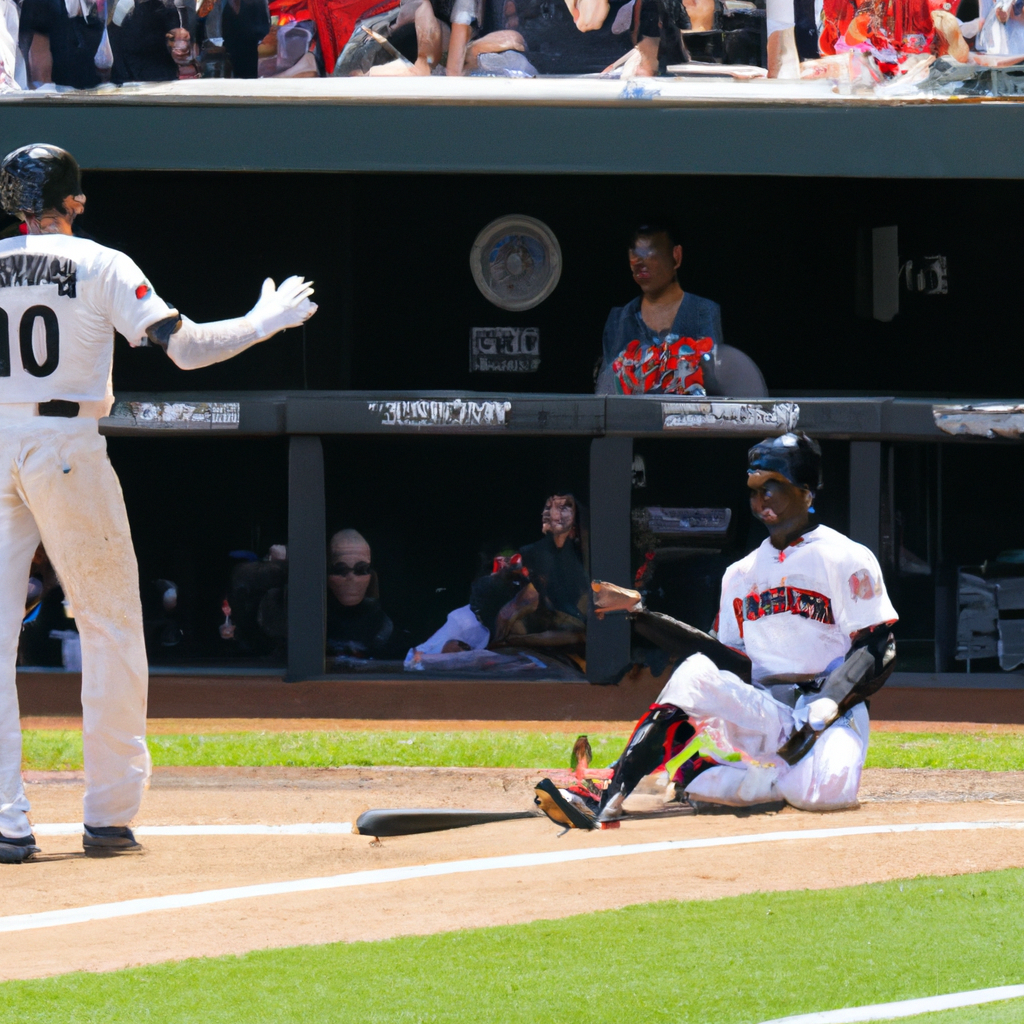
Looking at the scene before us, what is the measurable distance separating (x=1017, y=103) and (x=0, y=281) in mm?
7231

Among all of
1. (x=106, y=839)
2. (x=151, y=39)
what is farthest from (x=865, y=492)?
(x=106, y=839)

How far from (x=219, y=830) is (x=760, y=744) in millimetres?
1987

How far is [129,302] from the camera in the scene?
468 centimetres

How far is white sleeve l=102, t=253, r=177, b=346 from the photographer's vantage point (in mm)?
4664

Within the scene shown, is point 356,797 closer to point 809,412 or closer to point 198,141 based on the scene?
point 809,412

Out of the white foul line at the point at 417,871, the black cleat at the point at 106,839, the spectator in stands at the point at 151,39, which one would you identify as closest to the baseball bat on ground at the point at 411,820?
the white foul line at the point at 417,871

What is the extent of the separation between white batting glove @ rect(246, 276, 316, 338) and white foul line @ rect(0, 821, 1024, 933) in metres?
1.64

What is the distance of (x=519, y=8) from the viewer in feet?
34.9

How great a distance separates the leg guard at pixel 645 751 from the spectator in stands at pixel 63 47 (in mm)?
7028

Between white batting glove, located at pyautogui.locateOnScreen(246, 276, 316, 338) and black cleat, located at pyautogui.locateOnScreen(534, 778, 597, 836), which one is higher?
white batting glove, located at pyautogui.locateOnScreen(246, 276, 316, 338)

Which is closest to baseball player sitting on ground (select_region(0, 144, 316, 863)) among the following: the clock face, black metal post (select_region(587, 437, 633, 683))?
black metal post (select_region(587, 437, 633, 683))

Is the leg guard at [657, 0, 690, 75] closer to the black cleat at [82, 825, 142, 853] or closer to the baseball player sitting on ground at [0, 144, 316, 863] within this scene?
the baseball player sitting on ground at [0, 144, 316, 863]

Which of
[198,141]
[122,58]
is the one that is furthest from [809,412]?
[122,58]

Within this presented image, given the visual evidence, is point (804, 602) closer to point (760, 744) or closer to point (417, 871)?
point (760, 744)
